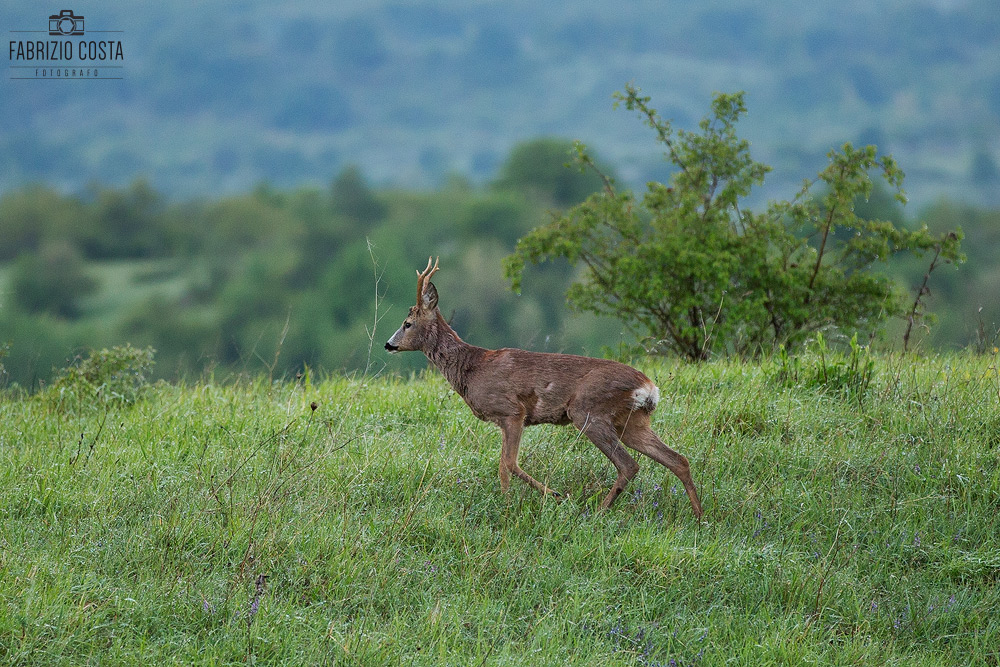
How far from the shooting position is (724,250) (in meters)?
10.1

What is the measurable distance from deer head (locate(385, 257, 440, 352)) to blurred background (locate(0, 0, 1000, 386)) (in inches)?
95.3

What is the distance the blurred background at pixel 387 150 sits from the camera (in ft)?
176

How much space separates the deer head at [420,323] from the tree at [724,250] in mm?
4025

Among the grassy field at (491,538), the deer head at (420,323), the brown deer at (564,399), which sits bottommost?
the grassy field at (491,538)

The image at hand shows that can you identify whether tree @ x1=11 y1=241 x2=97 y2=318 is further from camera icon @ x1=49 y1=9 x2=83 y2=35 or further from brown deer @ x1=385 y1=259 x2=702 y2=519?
brown deer @ x1=385 y1=259 x2=702 y2=519

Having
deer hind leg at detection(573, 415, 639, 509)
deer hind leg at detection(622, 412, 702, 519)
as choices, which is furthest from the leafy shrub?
deer hind leg at detection(622, 412, 702, 519)

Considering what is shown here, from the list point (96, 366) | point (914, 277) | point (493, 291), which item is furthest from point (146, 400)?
point (493, 291)

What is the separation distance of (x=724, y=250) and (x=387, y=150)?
14380cm

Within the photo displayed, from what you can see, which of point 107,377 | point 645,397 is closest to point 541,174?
point 107,377

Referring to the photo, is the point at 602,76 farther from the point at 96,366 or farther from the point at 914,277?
the point at 96,366

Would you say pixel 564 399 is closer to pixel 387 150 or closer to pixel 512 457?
pixel 512 457

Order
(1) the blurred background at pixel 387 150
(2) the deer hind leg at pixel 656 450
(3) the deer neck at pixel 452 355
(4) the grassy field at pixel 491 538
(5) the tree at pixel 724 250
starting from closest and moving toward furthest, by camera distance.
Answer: (4) the grassy field at pixel 491 538 < (2) the deer hind leg at pixel 656 450 < (3) the deer neck at pixel 452 355 < (5) the tree at pixel 724 250 < (1) the blurred background at pixel 387 150

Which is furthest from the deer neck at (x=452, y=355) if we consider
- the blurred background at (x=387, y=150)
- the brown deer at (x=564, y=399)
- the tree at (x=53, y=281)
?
Answer: the tree at (x=53, y=281)

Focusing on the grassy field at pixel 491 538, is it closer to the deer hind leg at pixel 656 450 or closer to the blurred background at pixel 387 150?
the deer hind leg at pixel 656 450
